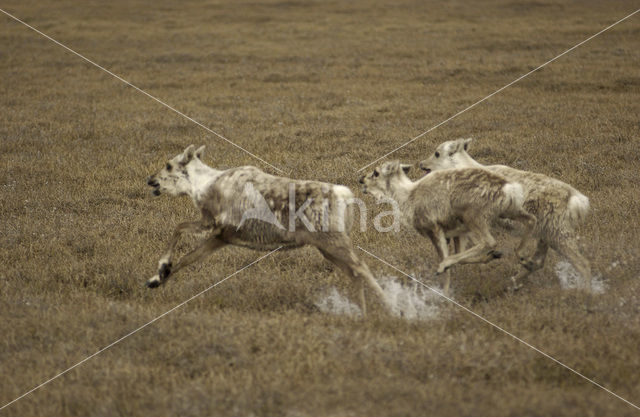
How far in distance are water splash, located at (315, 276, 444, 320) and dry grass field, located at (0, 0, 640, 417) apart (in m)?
0.16

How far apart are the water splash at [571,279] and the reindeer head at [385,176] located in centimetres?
229

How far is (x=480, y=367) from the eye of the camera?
5.86 meters

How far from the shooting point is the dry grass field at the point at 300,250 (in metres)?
5.64

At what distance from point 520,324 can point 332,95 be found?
1511 centimetres

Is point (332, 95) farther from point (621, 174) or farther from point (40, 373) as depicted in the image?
point (40, 373)

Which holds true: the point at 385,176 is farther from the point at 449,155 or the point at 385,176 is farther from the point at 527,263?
the point at 527,263

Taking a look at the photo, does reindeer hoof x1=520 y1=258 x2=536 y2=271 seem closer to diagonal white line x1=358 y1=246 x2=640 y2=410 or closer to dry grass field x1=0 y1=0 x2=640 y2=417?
dry grass field x1=0 y1=0 x2=640 y2=417

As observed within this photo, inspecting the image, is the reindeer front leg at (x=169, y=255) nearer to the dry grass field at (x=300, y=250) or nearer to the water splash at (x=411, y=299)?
the dry grass field at (x=300, y=250)

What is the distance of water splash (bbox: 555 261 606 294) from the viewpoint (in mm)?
7916

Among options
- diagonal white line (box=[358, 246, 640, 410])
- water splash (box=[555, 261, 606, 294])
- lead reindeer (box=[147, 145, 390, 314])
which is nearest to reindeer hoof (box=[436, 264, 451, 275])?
diagonal white line (box=[358, 246, 640, 410])

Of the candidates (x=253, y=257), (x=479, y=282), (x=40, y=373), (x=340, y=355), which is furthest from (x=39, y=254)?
(x=479, y=282)

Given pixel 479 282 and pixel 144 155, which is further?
pixel 144 155

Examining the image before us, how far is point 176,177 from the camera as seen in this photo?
7.97 m

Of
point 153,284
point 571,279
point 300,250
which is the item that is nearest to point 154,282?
point 153,284
